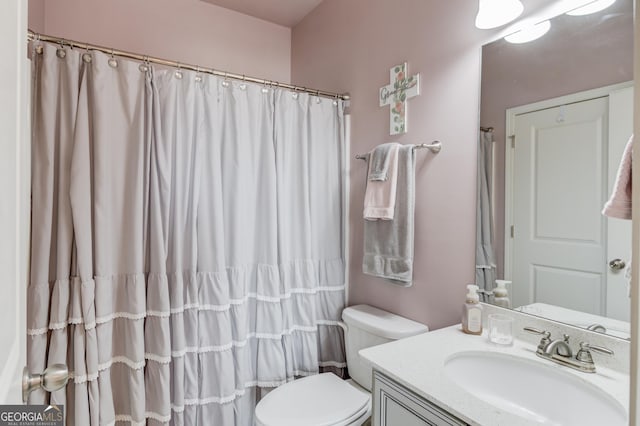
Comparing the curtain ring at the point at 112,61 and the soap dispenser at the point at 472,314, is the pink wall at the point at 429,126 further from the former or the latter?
the curtain ring at the point at 112,61

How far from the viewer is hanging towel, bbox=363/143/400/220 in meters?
1.61

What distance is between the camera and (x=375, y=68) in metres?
1.86

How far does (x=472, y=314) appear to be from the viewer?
129cm

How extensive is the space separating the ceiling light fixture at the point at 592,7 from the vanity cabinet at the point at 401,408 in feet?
4.13

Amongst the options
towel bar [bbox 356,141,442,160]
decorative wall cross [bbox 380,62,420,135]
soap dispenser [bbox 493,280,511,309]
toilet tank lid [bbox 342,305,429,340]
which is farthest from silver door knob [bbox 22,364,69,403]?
decorative wall cross [bbox 380,62,420,135]

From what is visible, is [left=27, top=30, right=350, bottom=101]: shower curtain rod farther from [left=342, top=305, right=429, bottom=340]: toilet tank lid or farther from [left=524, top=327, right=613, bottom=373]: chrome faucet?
[left=524, top=327, right=613, bottom=373]: chrome faucet

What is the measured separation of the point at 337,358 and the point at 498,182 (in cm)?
133

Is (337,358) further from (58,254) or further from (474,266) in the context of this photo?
(58,254)

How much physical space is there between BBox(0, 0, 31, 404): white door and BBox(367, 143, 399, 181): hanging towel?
1314 mm

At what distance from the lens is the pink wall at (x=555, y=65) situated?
101cm

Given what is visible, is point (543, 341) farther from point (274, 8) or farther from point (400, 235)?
point (274, 8)

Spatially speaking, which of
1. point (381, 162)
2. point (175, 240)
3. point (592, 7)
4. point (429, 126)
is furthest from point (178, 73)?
point (592, 7)

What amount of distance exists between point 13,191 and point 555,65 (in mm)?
1500

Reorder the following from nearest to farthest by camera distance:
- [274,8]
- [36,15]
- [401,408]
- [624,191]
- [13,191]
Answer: [13,191] < [624,191] < [401,408] < [36,15] < [274,8]
